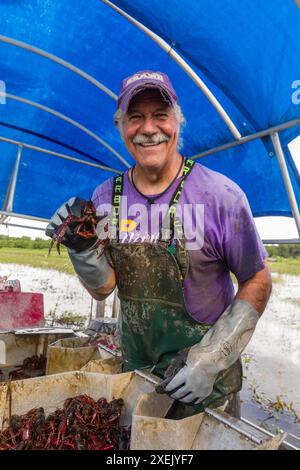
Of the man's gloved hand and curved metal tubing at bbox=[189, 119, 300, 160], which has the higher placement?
curved metal tubing at bbox=[189, 119, 300, 160]

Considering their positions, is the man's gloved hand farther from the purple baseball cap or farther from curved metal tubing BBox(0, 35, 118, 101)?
curved metal tubing BBox(0, 35, 118, 101)

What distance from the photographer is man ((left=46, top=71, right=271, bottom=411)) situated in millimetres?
2180

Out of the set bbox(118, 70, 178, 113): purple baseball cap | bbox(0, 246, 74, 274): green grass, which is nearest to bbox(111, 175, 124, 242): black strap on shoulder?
bbox(118, 70, 178, 113): purple baseball cap

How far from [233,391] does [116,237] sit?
1345 mm

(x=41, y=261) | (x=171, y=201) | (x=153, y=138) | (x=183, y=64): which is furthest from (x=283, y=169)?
(x=41, y=261)

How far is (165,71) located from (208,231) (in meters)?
2.54

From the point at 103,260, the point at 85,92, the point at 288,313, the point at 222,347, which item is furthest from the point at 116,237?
the point at 288,313

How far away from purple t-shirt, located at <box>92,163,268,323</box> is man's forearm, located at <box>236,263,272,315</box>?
0.13ft

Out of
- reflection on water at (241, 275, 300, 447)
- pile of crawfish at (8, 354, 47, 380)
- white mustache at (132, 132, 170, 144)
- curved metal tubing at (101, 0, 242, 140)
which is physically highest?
curved metal tubing at (101, 0, 242, 140)

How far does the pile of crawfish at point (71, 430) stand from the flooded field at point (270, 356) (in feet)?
3.61

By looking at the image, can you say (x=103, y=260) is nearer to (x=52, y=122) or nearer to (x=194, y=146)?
(x=194, y=146)

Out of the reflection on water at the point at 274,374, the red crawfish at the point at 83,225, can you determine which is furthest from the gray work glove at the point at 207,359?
the red crawfish at the point at 83,225

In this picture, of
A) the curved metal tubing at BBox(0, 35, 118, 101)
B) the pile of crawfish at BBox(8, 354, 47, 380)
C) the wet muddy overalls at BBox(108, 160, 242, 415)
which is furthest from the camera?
the pile of crawfish at BBox(8, 354, 47, 380)

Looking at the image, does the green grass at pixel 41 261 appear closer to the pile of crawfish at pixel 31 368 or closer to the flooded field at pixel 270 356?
the flooded field at pixel 270 356
